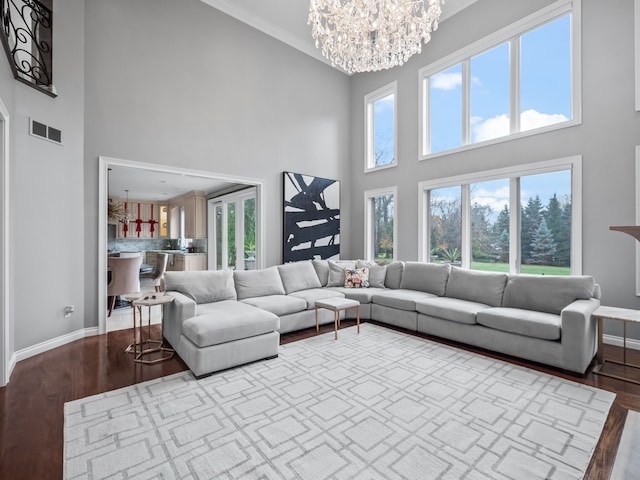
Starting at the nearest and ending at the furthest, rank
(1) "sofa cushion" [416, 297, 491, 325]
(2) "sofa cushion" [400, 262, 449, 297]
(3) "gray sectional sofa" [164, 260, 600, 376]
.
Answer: (3) "gray sectional sofa" [164, 260, 600, 376] < (1) "sofa cushion" [416, 297, 491, 325] < (2) "sofa cushion" [400, 262, 449, 297]

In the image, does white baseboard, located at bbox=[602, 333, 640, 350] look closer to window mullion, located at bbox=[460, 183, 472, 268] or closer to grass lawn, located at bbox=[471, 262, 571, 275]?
grass lawn, located at bbox=[471, 262, 571, 275]

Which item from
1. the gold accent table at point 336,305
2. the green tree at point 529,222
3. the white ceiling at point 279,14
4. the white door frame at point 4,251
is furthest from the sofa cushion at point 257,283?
the white ceiling at point 279,14

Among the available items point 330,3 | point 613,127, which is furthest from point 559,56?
point 330,3

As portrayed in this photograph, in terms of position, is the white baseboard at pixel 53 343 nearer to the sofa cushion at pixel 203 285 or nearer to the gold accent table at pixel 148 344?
the gold accent table at pixel 148 344

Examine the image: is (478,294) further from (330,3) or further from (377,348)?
(330,3)

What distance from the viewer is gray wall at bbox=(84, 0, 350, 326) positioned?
3830mm

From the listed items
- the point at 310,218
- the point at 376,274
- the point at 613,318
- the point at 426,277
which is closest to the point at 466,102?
the point at 426,277

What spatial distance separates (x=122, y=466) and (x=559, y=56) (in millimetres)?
5965

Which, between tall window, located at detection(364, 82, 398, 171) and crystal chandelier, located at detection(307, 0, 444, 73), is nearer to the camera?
crystal chandelier, located at detection(307, 0, 444, 73)

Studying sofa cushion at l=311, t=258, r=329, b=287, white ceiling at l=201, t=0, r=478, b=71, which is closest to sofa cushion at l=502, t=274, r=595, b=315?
sofa cushion at l=311, t=258, r=329, b=287

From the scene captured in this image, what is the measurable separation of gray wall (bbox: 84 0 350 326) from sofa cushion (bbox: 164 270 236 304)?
1.05 metres

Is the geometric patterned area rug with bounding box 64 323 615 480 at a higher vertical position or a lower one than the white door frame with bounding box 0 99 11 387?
lower

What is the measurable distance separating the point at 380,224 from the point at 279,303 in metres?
3.16

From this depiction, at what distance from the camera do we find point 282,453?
179 cm
